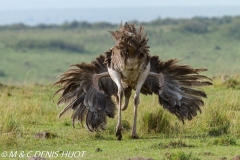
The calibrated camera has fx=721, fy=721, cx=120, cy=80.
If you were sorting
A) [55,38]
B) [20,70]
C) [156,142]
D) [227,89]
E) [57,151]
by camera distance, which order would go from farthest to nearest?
[55,38] → [20,70] → [227,89] → [156,142] → [57,151]

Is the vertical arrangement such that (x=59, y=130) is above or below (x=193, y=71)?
below

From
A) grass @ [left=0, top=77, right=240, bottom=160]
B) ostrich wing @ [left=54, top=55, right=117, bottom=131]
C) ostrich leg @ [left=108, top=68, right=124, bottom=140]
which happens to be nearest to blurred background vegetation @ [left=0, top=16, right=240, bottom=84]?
grass @ [left=0, top=77, right=240, bottom=160]

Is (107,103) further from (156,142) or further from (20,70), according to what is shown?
(20,70)

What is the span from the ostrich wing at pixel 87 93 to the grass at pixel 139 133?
297 millimetres

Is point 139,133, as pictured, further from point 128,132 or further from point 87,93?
point 87,93

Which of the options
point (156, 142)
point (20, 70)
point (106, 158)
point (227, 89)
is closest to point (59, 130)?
point (156, 142)

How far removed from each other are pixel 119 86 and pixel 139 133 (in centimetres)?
93

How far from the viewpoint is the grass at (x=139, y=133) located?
9.80 meters

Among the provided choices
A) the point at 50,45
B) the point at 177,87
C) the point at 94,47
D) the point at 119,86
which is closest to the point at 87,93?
the point at 119,86

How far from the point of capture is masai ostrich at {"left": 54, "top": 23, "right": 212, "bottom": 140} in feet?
37.4

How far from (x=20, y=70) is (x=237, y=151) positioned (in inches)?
1527

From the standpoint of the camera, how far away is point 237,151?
973cm

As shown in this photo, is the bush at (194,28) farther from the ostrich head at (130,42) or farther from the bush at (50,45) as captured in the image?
the ostrich head at (130,42)

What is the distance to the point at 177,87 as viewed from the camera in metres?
12.3
